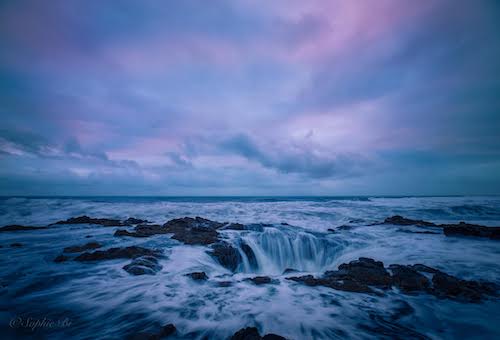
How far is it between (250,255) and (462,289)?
306 inches

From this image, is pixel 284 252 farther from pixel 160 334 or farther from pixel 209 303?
pixel 160 334

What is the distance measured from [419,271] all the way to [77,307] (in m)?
10.0

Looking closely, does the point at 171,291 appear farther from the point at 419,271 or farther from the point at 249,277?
the point at 419,271

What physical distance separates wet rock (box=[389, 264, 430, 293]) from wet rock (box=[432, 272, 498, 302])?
0.87ft

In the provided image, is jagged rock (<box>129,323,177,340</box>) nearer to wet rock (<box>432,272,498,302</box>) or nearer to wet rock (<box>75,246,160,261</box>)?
wet rock (<box>75,246,160,261</box>)

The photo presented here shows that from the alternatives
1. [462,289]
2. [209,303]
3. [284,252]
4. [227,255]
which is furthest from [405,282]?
[227,255]

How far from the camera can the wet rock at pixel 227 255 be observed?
32.2 feet

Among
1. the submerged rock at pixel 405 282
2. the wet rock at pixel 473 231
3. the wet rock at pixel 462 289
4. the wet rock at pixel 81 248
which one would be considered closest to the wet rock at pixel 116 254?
the wet rock at pixel 81 248

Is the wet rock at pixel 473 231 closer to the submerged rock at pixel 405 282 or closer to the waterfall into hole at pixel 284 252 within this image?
the waterfall into hole at pixel 284 252

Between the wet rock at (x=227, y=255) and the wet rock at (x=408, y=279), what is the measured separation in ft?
19.9

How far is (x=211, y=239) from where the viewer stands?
1188 cm

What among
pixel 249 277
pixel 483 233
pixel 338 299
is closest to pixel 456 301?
pixel 338 299

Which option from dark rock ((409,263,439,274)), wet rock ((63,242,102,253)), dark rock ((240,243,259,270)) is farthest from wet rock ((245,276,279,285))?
wet rock ((63,242,102,253))

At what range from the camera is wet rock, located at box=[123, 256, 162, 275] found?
7461 mm
